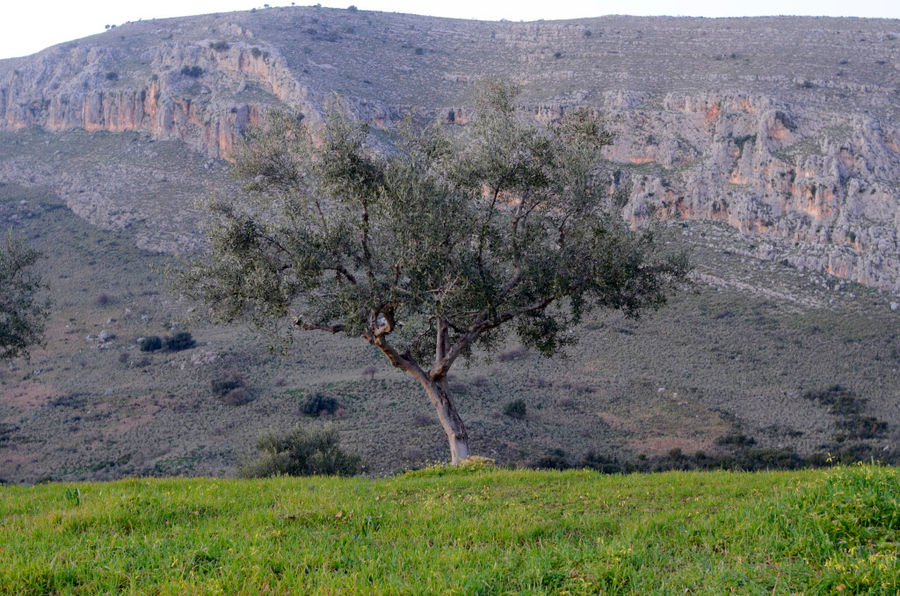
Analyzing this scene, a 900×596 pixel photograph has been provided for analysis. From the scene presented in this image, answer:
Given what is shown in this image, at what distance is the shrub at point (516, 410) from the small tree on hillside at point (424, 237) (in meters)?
15.9

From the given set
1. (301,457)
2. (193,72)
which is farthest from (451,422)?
(193,72)

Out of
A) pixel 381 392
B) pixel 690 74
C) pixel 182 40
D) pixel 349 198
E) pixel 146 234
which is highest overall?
pixel 182 40

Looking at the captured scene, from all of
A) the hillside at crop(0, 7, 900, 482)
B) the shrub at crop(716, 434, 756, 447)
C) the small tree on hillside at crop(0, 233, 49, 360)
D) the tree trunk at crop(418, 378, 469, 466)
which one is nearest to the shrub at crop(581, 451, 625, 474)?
the hillside at crop(0, 7, 900, 482)

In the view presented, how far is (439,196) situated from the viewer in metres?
13.2

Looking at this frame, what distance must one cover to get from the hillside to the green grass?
646 centimetres

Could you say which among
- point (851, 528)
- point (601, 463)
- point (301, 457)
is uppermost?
point (851, 528)

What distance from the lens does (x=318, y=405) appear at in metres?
30.0

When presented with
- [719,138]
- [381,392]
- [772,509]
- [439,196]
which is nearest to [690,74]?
[719,138]

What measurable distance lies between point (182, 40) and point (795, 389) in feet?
246

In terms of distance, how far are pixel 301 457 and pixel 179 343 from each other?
24677mm

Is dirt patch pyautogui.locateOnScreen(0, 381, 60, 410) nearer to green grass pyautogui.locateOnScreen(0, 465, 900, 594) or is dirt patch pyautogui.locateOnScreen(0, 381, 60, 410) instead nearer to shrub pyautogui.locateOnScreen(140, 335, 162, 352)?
shrub pyautogui.locateOnScreen(140, 335, 162, 352)

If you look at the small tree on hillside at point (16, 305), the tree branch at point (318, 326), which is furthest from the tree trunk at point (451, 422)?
the small tree on hillside at point (16, 305)

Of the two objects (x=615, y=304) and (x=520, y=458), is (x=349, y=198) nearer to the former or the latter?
(x=615, y=304)

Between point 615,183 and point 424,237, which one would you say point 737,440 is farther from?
point 615,183
